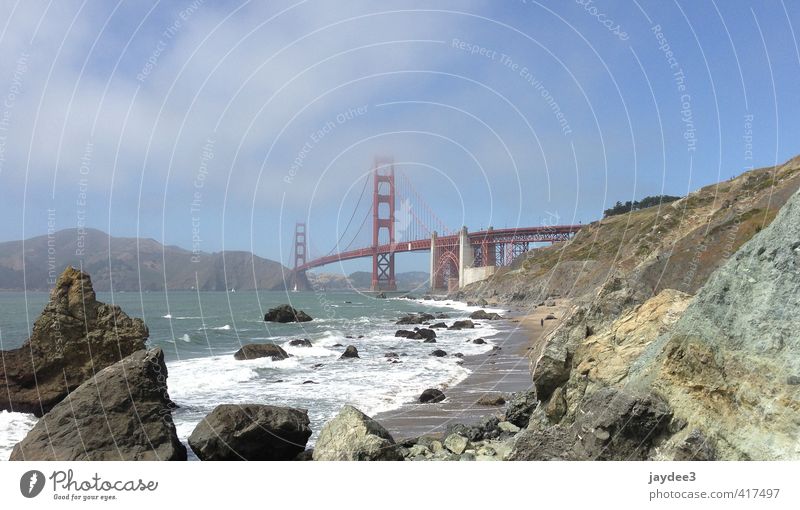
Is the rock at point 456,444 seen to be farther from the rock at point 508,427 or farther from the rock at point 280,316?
the rock at point 280,316

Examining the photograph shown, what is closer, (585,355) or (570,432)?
(570,432)

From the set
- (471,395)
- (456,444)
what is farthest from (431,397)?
(456,444)

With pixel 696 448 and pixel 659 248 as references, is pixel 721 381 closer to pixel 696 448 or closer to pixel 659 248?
pixel 696 448

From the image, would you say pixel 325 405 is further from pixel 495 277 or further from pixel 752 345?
pixel 495 277

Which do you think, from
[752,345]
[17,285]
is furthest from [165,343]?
[17,285]

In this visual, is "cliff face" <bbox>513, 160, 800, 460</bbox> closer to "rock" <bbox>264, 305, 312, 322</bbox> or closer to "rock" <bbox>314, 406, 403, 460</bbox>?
"rock" <bbox>314, 406, 403, 460</bbox>

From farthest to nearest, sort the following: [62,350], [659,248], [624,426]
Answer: [659,248]
[62,350]
[624,426]
